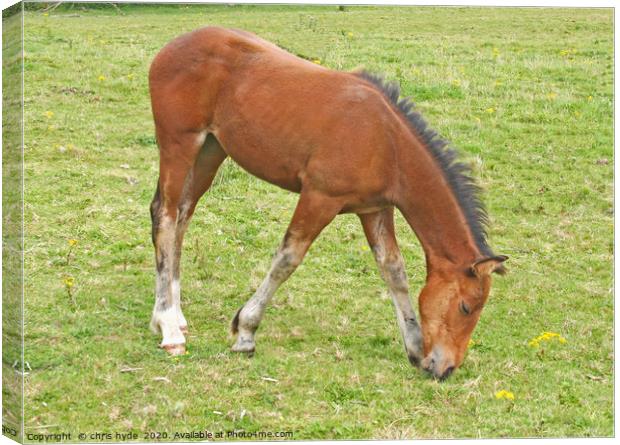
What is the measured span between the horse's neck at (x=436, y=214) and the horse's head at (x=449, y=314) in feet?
0.42

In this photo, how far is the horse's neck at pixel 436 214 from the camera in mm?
6746

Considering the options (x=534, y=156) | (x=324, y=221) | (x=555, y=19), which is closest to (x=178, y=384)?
(x=324, y=221)

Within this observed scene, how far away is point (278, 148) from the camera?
23.2 feet

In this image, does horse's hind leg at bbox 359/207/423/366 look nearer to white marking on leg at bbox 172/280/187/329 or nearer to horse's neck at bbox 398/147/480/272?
horse's neck at bbox 398/147/480/272

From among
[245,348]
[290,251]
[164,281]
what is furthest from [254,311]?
[164,281]

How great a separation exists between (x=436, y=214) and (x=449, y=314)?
0.72 m

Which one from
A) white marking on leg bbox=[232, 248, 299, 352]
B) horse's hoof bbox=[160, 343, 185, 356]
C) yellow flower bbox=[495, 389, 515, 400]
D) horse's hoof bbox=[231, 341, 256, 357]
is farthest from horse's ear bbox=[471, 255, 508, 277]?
horse's hoof bbox=[160, 343, 185, 356]

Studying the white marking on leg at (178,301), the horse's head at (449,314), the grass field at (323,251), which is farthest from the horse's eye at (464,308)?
the white marking on leg at (178,301)

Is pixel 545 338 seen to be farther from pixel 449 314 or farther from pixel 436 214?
pixel 436 214

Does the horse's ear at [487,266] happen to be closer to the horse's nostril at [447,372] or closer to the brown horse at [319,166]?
the brown horse at [319,166]

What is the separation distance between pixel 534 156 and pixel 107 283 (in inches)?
185

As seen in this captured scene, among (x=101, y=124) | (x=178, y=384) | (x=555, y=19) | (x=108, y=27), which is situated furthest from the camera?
(x=101, y=124)

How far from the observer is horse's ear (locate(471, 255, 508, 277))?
6441 millimetres

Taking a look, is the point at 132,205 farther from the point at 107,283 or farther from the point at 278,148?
the point at 278,148
